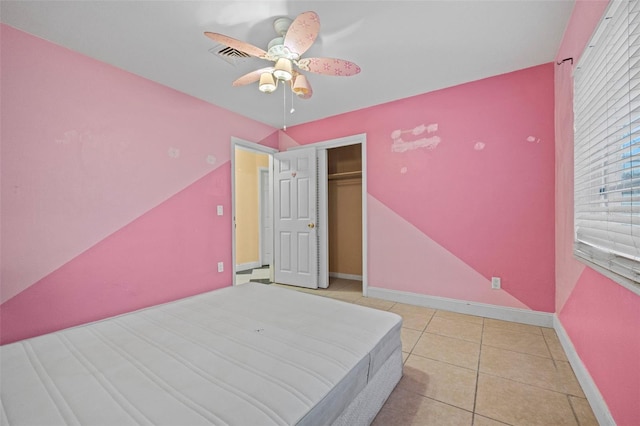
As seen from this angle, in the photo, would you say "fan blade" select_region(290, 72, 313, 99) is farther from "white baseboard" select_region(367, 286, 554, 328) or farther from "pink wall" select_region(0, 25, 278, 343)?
"white baseboard" select_region(367, 286, 554, 328)

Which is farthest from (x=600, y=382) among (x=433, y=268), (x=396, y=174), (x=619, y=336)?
(x=396, y=174)

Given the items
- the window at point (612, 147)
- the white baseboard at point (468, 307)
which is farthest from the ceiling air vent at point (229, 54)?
the white baseboard at point (468, 307)

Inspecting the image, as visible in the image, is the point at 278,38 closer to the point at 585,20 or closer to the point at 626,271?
the point at 585,20

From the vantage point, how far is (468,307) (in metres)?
2.81

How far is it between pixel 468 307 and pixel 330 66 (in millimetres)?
2771

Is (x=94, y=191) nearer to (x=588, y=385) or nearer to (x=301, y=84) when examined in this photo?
(x=301, y=84)

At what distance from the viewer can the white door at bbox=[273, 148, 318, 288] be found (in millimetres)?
3869

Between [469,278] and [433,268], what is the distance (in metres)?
0.37

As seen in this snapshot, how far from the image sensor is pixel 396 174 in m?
3.30

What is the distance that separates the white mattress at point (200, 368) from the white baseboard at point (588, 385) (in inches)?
39.4

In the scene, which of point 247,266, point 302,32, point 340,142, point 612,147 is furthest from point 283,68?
point 247,266

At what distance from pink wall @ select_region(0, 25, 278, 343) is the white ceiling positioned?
0.98ft

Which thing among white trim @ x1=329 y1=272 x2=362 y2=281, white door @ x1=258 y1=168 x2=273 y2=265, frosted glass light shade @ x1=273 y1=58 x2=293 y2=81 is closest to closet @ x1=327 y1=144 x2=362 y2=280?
white trim @ x1=329 y1=272 x2=362 y2=281

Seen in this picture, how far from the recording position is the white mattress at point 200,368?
84cm
